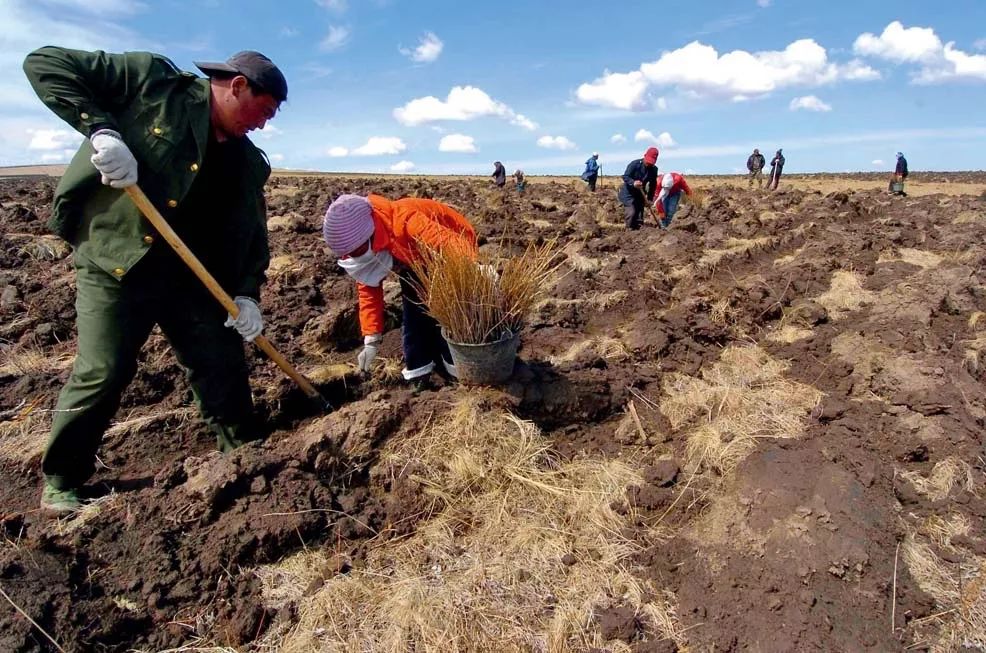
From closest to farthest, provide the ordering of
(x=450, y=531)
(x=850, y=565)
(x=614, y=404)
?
(x=850, y=565) → (x=450, y=531) → (x=614, y=404)

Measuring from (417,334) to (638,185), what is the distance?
747 centimetres

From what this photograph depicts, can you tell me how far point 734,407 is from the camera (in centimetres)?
366

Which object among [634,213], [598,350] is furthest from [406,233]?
[634,213]

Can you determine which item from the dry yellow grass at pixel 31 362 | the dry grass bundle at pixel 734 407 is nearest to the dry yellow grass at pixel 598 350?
the dry grass bundle at pixel 734 407

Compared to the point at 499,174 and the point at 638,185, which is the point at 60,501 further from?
the point at 499,174

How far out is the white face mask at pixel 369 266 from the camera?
127 inches

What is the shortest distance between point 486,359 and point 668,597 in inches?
59.4

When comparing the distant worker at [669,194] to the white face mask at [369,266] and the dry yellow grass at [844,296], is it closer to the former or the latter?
the dry yellow grass at [844,296]

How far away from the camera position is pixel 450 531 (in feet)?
8.93

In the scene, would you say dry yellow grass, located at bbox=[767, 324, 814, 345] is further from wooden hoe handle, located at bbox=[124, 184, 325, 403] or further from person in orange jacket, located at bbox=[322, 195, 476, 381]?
wooden hoe handle, located at bbox=[124, 184, 325, 403]

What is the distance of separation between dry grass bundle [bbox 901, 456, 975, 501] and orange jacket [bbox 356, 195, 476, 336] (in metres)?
2.57

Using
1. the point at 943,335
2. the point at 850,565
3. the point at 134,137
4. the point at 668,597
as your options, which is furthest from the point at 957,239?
the point at 134,137

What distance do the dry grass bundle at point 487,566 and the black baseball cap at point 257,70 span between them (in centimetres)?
181

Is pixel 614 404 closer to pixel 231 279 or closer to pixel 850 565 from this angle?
pixel 850 565
